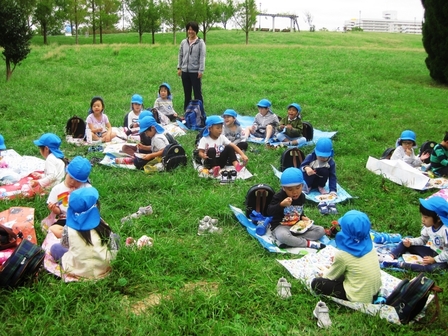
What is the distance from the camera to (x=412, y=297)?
3.38 metres

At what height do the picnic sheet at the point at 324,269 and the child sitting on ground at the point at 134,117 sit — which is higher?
the child sitting on ground at the point at 134,117

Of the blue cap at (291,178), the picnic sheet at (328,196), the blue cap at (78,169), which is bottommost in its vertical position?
the picnic sheet at (328,196)

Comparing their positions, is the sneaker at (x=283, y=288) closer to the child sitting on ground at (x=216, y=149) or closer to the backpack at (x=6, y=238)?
the backpack at (x=6, y=238)

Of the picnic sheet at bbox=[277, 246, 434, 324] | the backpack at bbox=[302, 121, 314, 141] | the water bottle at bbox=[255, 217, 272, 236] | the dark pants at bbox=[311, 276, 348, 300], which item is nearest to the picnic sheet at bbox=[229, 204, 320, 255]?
the water bottle at bbox=[255, 217, 272, 236]

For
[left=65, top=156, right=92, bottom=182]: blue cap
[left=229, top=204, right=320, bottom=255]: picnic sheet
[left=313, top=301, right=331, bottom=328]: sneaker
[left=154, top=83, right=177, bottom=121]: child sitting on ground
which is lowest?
[left=313, top=301, right=331, bottom=328]: sneaker

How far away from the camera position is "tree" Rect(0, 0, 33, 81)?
1262cm

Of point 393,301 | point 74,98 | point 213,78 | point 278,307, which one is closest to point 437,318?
point 393,301

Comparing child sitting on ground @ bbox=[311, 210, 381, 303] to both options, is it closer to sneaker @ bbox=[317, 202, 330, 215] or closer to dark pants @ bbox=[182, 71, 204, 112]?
sneaker @ bbox=[317, 202, 330, 215]

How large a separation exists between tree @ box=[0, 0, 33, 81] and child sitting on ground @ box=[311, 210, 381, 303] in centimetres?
1228

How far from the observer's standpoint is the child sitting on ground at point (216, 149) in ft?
22.7

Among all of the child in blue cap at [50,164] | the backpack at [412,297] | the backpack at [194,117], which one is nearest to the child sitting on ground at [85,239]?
the child in blue cap at [50,164]

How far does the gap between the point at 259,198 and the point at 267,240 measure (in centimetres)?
67

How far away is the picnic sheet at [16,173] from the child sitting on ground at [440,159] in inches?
234

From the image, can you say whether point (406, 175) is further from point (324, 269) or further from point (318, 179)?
point (324, 269)
